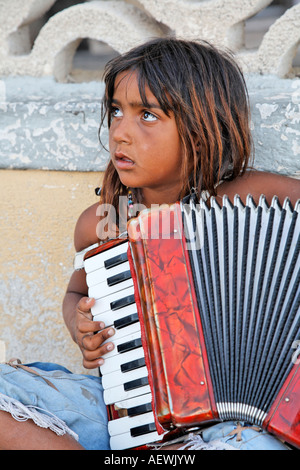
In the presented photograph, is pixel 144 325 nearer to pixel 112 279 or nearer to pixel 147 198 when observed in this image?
pixel 112 279

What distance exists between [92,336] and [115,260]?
185mm

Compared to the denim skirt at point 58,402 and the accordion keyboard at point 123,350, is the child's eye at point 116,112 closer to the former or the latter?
the accordion keyboard at point 123,350

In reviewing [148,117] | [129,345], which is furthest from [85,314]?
[148,117]

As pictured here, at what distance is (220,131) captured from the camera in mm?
1553

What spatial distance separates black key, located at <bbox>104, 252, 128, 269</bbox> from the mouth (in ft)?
0.85

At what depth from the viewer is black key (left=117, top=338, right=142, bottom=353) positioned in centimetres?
136

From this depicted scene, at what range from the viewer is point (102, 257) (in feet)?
4.55

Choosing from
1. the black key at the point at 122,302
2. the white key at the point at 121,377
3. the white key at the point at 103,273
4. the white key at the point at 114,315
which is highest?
the white key at the point at 103,273

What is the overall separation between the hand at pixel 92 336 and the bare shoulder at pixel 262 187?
424 mm

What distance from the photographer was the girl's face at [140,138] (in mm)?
1464

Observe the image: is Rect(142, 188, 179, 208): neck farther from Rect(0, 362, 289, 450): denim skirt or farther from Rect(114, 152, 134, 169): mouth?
Rect(0, 362, 289, 450): denim skirt

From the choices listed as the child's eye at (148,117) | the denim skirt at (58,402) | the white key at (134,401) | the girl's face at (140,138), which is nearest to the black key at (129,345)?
the white key at (134,401)

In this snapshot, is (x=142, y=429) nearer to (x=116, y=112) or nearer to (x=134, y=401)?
(x=134, y=401)
